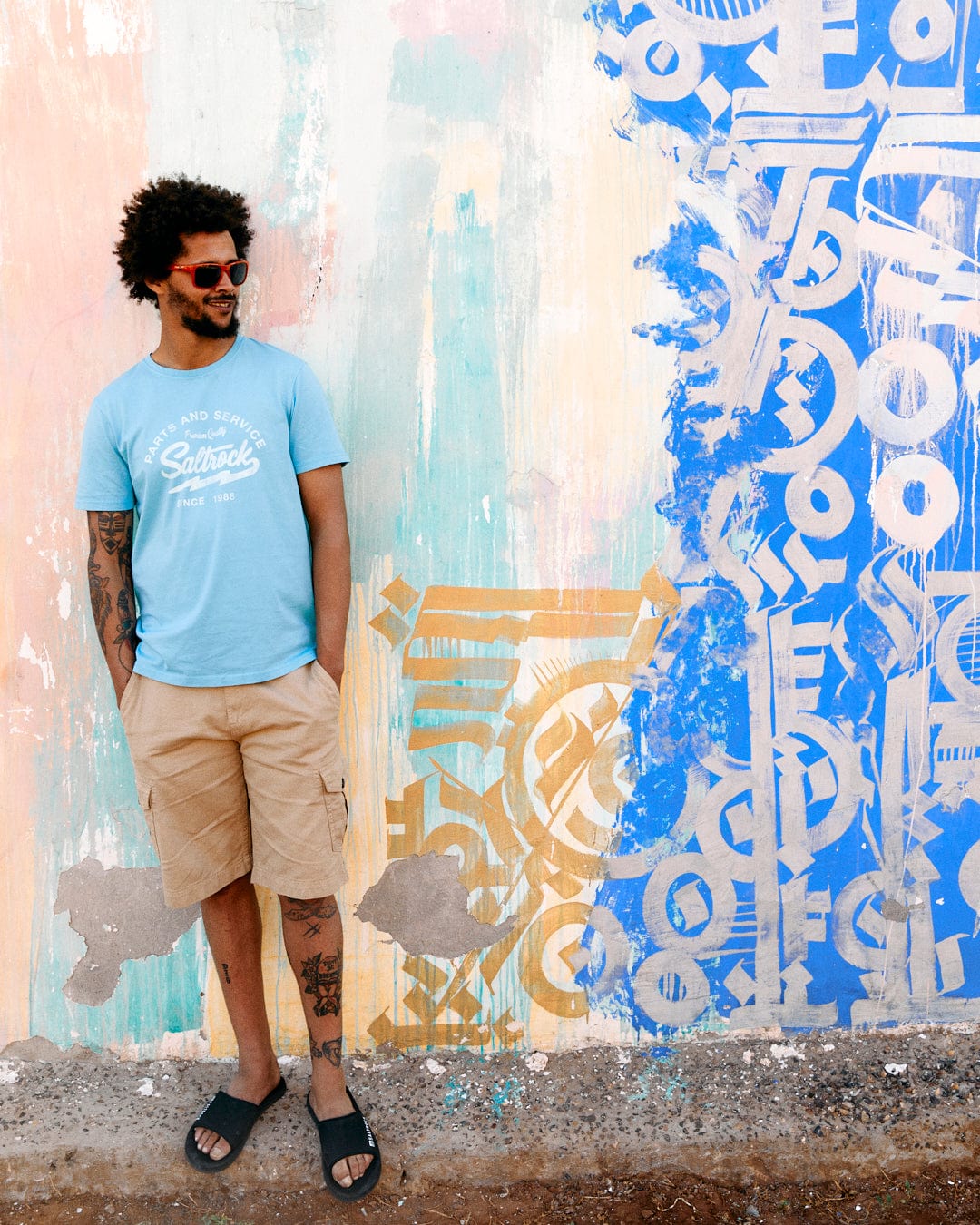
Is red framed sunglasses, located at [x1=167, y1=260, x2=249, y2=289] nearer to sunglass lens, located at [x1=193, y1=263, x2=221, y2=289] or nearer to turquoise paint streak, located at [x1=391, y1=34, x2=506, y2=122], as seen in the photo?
sunglass lens, located at [x1=193, y1=263, x2=221, y2=289]

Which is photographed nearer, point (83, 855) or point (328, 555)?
point (328, 555)

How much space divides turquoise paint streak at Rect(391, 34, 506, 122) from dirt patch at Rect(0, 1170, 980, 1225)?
2573 mm

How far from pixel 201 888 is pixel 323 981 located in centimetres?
36

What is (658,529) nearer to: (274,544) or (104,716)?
(274,544)

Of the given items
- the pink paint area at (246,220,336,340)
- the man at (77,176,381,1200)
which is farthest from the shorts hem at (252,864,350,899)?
the pink paint area at (246,220,336,340)

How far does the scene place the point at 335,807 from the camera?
6.85ft

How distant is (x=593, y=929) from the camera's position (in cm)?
240

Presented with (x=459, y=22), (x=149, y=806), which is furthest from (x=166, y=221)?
(x=149, y=806)

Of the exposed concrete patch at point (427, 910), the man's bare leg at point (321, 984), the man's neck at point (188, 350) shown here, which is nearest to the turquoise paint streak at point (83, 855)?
the man's bare leg at point (321, 984)

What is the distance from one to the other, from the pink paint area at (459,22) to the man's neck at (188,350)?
0.88m

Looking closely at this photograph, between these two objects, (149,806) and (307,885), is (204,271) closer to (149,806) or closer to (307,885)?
(149,806)

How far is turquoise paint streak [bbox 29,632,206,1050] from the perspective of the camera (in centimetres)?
234

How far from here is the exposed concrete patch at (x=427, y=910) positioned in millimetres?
2387

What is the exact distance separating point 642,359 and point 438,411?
1.72 ft
